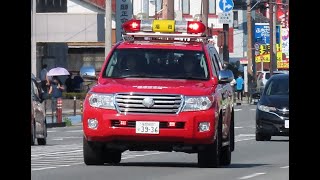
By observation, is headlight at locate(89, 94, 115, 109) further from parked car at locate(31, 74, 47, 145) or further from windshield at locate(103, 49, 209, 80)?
parked car at locate(31, 74, 47, 145)

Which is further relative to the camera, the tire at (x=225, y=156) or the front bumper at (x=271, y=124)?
the front bumper at (x=271, y=124)

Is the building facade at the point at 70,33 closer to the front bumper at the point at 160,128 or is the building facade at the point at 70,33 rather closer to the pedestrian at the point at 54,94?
the pedestrian at the point at 54,94

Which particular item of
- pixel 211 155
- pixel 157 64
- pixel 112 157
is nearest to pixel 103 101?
pixel 157 64

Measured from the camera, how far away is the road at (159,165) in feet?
63.6

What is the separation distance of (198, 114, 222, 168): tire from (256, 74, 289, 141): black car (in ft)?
33.5

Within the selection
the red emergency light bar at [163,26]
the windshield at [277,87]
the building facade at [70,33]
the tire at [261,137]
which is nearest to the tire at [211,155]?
the red emergency light bar at [163,26]

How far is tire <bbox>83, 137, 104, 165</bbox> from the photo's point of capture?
2088 cm

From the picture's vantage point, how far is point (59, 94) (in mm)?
45531

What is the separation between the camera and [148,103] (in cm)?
2038

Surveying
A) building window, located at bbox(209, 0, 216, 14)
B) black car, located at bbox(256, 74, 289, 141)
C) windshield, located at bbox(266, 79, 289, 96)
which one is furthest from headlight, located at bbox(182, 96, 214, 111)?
building window, located at bbox(209, 0, 216, 14)

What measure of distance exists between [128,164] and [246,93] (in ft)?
186

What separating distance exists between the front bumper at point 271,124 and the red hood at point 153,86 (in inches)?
415

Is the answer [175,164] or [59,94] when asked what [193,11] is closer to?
[59,94]
